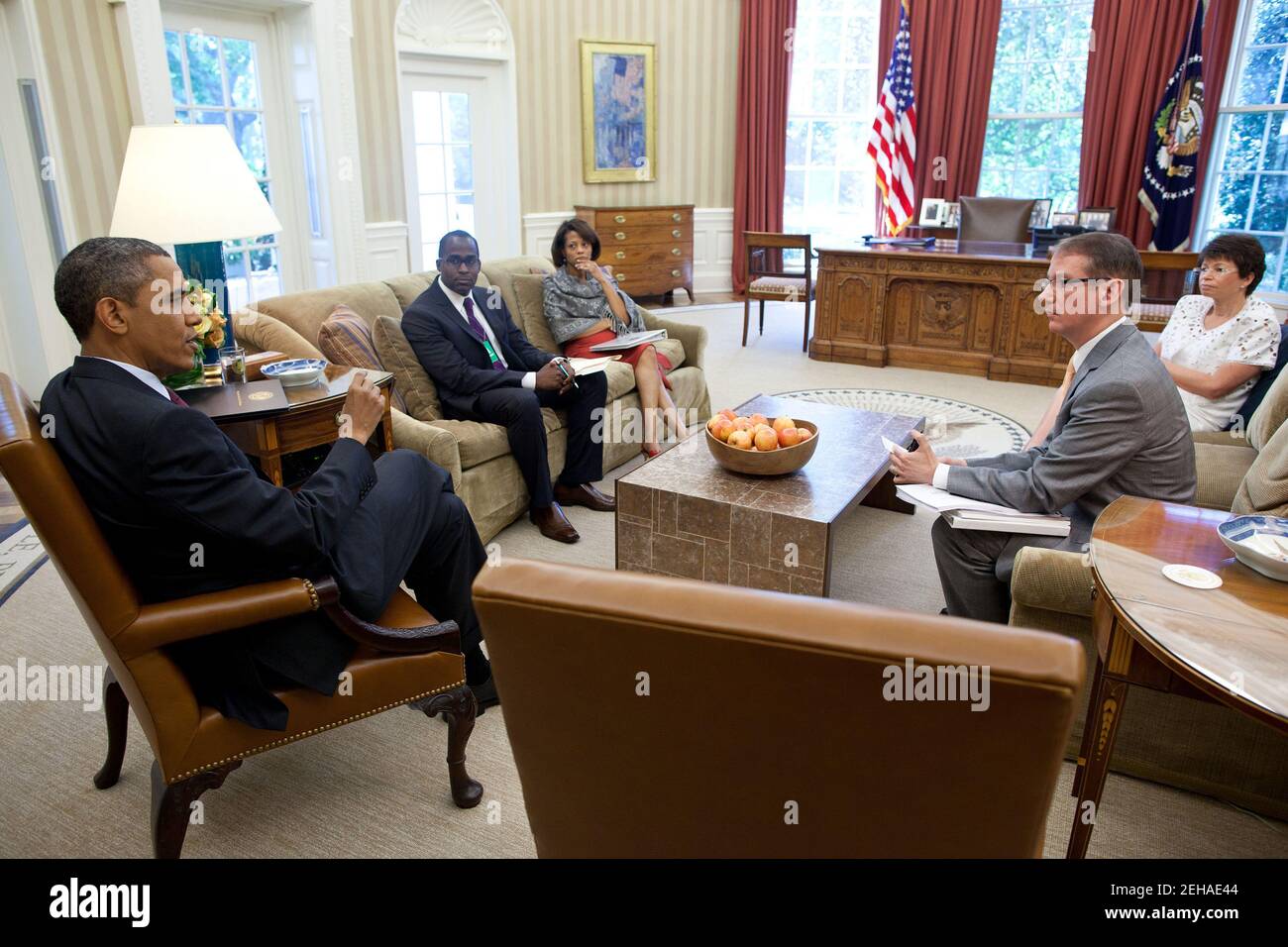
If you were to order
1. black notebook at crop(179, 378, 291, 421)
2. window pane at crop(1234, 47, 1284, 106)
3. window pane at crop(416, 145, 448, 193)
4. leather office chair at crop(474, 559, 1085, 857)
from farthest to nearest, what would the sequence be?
window pane at crop(416, 145, 448, 193) → window pane at crop(1234, 47, 1284, 106) → black notebook at crop(179, 378, 291, 421) → leather office chair at crop(474, 559, 1085, 857)

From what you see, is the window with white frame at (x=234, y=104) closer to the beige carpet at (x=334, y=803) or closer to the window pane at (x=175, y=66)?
the window pane at (x=175, y=66)

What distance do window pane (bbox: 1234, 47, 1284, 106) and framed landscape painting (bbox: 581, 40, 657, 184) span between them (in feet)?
15.8

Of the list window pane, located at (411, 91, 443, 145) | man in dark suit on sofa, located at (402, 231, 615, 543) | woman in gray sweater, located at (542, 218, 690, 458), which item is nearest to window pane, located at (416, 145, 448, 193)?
window pane, located at (411, 91, 443, 145)

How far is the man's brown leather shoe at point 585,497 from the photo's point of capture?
12.7 ft

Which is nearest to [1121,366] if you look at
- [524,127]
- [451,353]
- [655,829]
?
[655,829]

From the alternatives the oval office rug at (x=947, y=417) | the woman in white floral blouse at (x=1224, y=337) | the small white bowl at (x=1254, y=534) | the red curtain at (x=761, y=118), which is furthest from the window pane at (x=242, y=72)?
the small white bowl at (x=1254, y=534)

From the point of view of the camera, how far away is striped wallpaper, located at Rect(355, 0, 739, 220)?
6.56 m

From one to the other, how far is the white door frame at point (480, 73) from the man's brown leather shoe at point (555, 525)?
4.23 metres

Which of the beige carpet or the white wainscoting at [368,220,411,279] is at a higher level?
the white wainscoting at [368,220,411,279]

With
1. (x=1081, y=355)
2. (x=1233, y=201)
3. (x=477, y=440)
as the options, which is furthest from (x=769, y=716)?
(x=1233, y=201)

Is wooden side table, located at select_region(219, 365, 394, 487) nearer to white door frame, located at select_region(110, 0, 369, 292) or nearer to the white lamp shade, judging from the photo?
the white lamp shade

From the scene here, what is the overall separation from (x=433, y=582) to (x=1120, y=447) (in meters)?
1.80

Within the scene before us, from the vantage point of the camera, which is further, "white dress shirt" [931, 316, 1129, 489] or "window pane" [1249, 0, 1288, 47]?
"window pane" [1249, 0, 1288, 47]

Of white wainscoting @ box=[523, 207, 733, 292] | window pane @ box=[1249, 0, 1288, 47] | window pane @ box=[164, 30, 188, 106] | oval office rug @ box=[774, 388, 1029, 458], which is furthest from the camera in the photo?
white wainscoting @ box=[523, 207, 733, 292]
